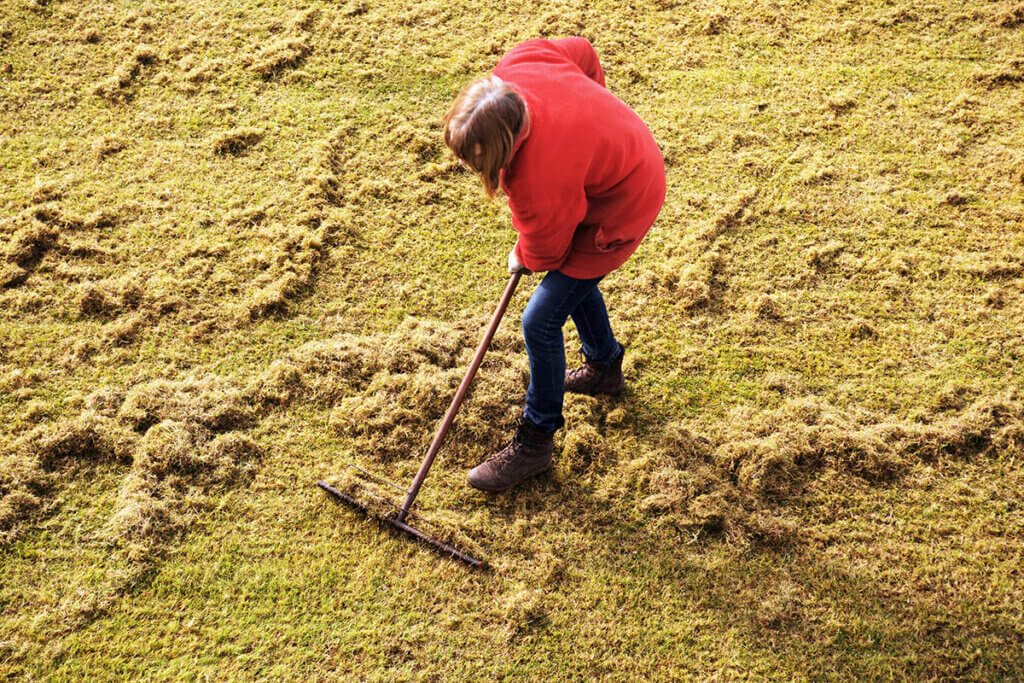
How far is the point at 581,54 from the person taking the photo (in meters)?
2.70

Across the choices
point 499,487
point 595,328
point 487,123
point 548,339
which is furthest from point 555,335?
point 487,123

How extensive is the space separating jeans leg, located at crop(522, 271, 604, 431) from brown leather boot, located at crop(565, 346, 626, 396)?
0.37 m

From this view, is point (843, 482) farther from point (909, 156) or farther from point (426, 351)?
point (909, 156)

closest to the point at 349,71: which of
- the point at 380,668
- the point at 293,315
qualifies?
the point at 293,315

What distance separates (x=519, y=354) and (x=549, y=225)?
1410 millimetres

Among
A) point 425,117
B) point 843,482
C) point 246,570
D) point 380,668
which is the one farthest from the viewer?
point 425,117

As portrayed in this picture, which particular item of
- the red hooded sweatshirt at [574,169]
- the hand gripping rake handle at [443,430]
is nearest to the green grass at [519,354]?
the hand gripping rake handle at [443,430]

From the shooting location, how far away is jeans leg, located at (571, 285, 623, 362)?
3174mm

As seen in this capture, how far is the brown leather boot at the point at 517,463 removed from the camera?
3.18 m

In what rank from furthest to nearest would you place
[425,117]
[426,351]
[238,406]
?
[425,117], [426,351], [238,406]

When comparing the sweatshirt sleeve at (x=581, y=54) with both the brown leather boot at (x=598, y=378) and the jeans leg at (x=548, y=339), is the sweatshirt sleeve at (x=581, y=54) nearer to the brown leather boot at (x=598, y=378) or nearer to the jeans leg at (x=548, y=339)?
the jeans leg at (x=548, y=339)

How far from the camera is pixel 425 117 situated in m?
5.05

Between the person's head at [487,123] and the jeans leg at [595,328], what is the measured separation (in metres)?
0.95

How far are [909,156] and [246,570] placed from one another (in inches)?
176
